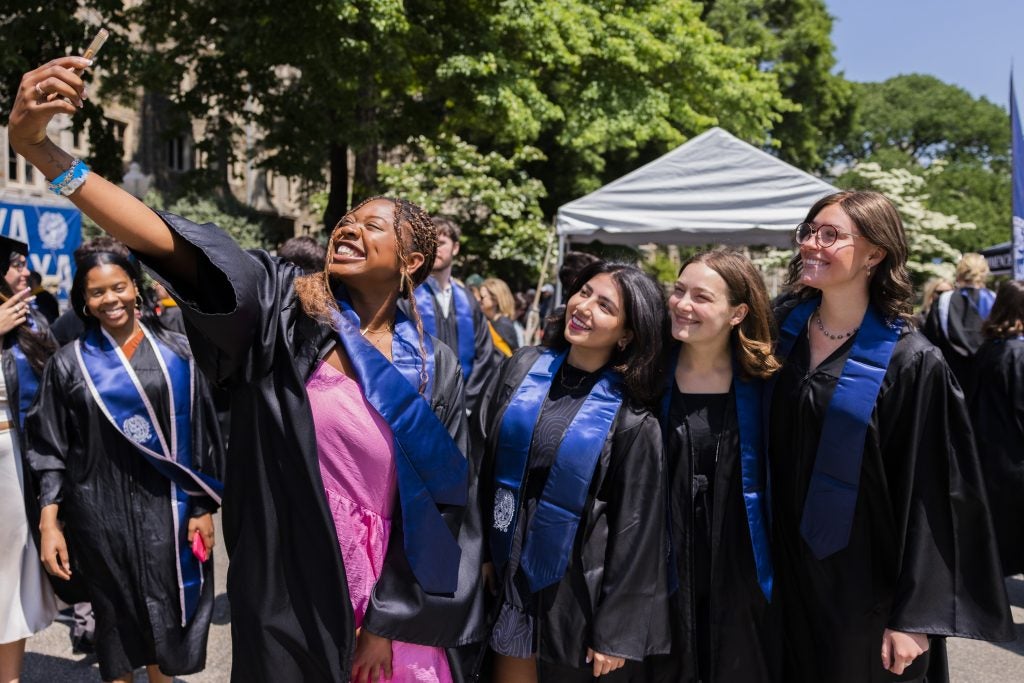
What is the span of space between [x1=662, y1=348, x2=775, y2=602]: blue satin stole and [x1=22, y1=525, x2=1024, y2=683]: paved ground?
2321mm


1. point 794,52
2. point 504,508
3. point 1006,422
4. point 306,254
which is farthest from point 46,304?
point 794,52

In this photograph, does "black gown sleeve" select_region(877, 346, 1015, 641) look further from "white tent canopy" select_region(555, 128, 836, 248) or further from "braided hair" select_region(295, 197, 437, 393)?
"white tent canopy" select_region(555, 128, 836, 248)

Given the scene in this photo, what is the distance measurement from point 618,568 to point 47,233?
7.14m

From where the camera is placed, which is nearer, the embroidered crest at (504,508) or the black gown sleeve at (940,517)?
the black gown sleeve at (940,517)

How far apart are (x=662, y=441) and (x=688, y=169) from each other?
5.66m

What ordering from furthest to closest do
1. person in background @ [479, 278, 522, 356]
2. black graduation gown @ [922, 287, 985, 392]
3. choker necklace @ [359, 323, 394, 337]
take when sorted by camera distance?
black graduation gown @ [922, 287, 985, 392]
person in background @ [479, 278, 522, 356]
choker necklace @ [359, 323, 394, 337]

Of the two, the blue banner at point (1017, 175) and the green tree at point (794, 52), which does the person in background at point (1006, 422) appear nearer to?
the blue banner at point (1017, 175)

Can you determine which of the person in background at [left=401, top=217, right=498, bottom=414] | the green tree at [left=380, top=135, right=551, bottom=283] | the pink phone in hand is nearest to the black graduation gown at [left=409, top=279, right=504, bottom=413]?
the person in background at [left=401, top=217, right=498, bottom=414]

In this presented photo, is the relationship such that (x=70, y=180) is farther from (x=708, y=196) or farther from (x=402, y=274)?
(x=708, y=196)

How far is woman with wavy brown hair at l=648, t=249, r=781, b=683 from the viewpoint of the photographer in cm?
257

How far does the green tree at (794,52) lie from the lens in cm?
2425

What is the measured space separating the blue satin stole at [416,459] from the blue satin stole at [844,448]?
103 cm

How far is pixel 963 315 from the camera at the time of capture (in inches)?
281

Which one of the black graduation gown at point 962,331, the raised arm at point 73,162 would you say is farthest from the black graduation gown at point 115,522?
the black graduation gown at point 962,331
